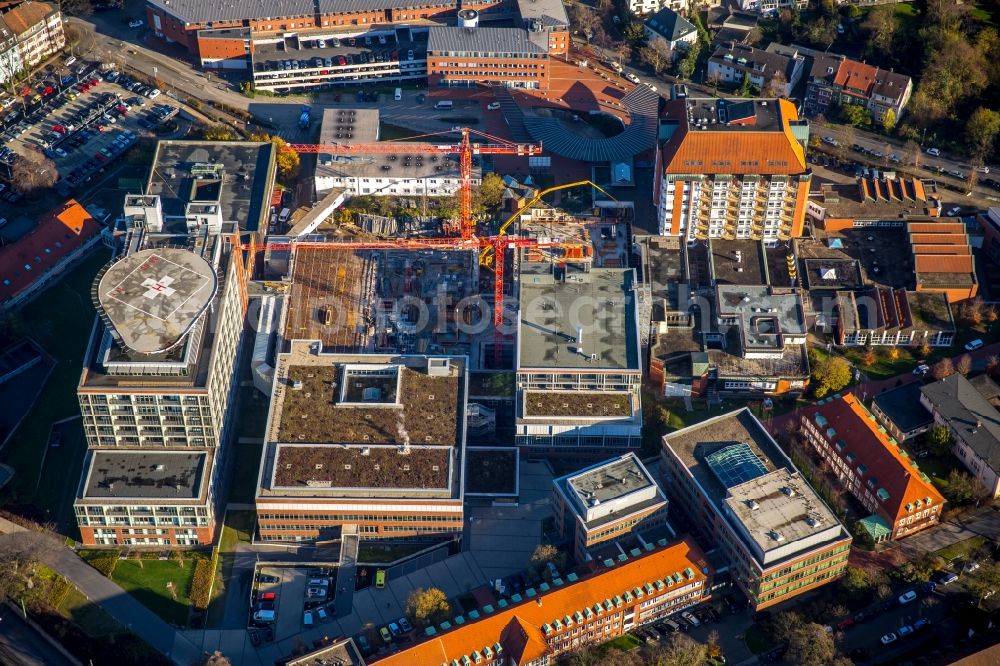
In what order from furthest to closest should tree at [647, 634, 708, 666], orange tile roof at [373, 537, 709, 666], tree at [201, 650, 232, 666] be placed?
tree at [647, 634, 708, 666] → tree at [201, 650, 232, 666] → orange tile roof at [373, 537, 709, 666]

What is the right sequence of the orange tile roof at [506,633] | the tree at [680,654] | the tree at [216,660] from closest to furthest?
the orange tile roof at [506,633] < the tree at [216,660] < the tree at [680,654]

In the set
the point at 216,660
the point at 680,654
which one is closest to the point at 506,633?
the point at 680,654

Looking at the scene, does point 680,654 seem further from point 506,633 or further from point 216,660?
point 216,660

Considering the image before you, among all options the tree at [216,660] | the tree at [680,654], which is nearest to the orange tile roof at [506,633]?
the tree at [680,654]

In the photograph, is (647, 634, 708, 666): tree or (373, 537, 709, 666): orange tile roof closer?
(373, 537, 709, 666): orange tile roof

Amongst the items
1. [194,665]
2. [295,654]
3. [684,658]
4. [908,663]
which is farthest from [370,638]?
[908,663]

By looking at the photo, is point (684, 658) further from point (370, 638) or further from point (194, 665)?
point (194, 665)

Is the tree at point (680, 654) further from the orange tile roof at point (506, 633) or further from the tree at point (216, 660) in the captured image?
the tree at point (216, 660)

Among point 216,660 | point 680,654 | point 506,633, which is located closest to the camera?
point 216,660

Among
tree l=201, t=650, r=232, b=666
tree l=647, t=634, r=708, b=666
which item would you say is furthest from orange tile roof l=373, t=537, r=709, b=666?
tree l=201, t=650, r=232, b=666

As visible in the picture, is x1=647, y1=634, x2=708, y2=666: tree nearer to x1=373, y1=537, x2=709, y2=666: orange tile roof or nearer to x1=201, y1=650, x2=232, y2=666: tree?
x1=373, y1=537, x2=709, y2=666: orange tile roof

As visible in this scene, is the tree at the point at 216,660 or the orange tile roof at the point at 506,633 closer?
the orange tile roof at the point at 506,633
